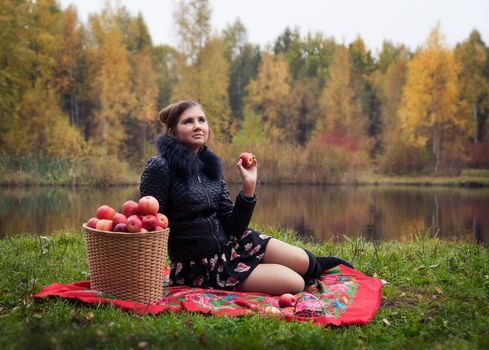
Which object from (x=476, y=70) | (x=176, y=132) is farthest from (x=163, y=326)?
(x=476, y=70)

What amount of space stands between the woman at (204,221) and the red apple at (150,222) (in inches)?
13.0

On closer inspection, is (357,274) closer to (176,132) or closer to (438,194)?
(176,132)

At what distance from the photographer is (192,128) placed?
4.05 m

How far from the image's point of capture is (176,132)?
4.14 metres

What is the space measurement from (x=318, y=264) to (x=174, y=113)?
5.60 feet

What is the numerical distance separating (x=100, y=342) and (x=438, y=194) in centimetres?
1744

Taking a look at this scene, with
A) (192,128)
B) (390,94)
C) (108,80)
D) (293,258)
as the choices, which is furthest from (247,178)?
(390,94)

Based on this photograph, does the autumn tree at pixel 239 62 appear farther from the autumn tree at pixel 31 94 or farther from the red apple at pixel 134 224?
the red apple at pixel 134 224

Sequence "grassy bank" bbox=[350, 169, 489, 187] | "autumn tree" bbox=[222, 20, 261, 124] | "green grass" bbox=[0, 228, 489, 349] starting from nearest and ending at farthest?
1. "green grass" bbox=[0, 228, 489, 349]
2. "grassy bank" bbox=[350, 169, 489, 187]
3. "autumn tree" bbox=[222, 20, 261, 124]

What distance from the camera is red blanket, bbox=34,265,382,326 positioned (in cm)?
345

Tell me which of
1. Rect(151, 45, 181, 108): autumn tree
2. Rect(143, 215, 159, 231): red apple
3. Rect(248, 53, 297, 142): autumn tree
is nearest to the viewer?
Rect(143, 215, 159, 231): red apple

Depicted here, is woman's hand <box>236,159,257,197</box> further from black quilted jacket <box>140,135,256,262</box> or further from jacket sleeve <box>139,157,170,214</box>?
jacket sleeve <box>139,157,170,214</box>

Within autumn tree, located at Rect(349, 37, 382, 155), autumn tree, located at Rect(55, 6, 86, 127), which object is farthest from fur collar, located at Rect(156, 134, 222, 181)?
autumn tree, located at Rect(349, 37, 382, 155)

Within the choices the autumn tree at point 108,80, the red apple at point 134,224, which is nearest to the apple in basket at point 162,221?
the red apple at point 134,224
